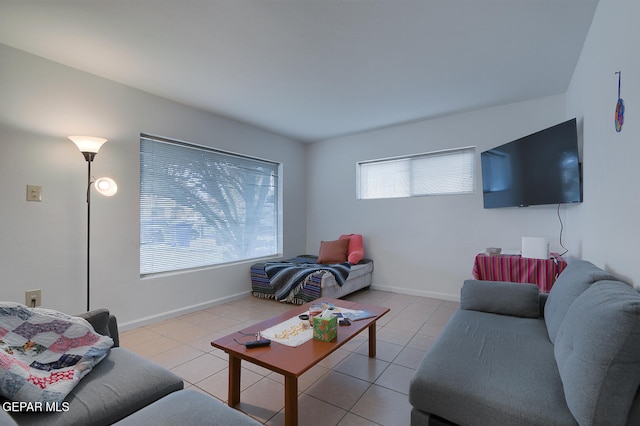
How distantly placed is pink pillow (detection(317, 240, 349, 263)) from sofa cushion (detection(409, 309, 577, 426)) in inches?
104

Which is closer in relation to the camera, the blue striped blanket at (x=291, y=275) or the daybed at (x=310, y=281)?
the daybed at (x=310, y=281)

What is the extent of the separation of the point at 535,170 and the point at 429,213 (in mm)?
1429

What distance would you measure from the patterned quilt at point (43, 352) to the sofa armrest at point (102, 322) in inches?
3.8

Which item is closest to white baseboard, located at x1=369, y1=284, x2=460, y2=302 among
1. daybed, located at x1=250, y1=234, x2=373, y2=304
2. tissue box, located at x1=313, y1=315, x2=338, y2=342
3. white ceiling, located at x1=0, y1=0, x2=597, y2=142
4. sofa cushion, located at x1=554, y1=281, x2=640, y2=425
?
daybed, located at x1=250, y1=234, x2=373, y2=304

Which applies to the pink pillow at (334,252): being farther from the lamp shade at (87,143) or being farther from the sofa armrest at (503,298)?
the lamp shade at (87,143)

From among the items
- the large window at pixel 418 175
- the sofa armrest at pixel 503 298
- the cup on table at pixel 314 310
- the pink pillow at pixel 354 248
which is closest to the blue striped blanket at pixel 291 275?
→ the pink pillow at pixel 354 248

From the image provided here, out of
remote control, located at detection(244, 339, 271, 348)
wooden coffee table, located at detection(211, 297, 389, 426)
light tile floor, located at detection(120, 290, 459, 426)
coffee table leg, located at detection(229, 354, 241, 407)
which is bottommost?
light tile floor, located at detection(120, 290, 459, 426)

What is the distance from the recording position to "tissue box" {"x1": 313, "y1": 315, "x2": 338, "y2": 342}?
5.73 feet

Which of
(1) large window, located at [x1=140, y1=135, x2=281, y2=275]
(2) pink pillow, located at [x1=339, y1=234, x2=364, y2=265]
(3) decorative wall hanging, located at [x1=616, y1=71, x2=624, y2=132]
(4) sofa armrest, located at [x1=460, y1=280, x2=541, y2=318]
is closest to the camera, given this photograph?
(3) decorative wall hanging, located at [x1=616, y1=71, x2=624, y2=132]

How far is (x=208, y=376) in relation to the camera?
6.70 ft

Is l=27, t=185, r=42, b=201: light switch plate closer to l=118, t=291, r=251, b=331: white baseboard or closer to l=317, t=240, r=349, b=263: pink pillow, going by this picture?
l=118, t=291, r=251, b=331: white baseboard

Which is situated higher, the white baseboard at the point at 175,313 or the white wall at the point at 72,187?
the white wall at the point at 72,187

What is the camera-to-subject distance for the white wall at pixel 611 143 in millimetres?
1342

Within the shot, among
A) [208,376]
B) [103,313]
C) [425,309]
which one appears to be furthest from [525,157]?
[103,313]
